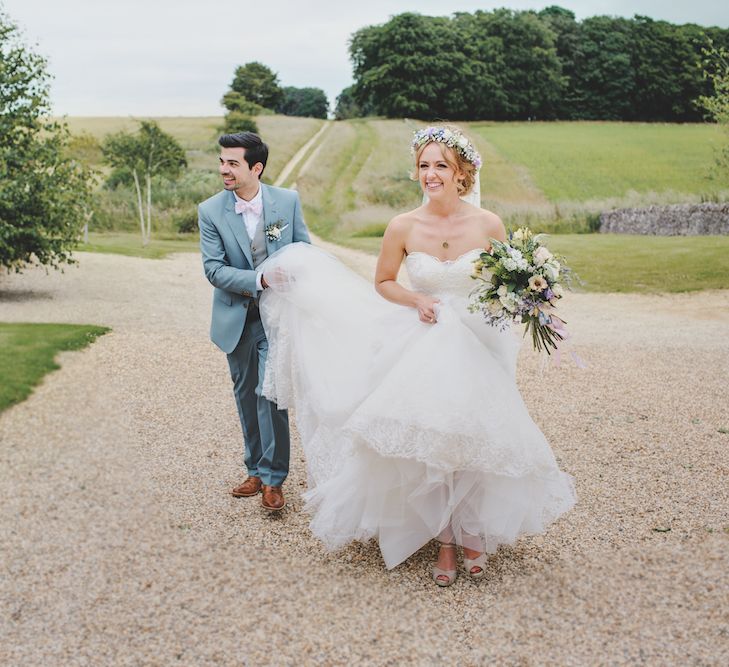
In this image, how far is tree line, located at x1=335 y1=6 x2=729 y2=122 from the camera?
73250 mm

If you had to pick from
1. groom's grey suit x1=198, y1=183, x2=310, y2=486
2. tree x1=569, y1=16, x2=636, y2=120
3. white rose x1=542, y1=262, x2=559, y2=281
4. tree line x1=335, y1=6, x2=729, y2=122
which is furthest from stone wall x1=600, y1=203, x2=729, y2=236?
tree x1=569, y1=16, x2=636, y2=120

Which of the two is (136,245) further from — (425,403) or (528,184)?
(528,184)

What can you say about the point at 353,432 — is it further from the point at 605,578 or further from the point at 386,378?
the point at 605,578

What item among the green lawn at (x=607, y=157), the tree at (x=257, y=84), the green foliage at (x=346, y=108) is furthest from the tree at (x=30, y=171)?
the tree at (x=257, y=84)

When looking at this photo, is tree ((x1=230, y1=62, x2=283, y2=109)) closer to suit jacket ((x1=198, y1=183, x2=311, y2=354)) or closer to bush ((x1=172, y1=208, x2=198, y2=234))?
bush ((x1=172, y1=208, x2=198, y2=234))

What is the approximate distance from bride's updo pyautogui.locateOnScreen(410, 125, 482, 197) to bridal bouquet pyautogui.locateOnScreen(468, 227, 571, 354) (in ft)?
1.93

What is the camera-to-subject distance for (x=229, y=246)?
5480 millimetres

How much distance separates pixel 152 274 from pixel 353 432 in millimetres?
15943

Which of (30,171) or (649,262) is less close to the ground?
(30,171)

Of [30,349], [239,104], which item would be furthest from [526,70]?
[30,349]

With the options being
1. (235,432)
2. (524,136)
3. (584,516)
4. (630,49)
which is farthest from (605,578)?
(630,49)

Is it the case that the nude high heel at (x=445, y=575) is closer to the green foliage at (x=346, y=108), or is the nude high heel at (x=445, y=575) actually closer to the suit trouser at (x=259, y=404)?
the suit trouser at (x=259, y=404)

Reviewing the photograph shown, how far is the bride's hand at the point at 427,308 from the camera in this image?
463 cm

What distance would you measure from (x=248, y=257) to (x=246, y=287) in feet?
1.04
